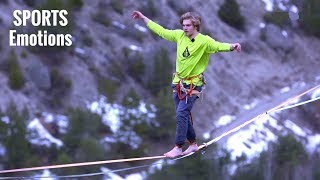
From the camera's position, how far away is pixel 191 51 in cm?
823

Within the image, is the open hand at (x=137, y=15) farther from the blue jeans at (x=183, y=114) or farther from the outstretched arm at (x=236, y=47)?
the outstretched arm at (x=236, y=47)

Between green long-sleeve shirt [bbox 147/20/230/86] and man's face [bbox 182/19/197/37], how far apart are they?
70 millimetres

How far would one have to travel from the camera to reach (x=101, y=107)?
1786 centimetres

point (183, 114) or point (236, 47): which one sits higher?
point (236, 47)

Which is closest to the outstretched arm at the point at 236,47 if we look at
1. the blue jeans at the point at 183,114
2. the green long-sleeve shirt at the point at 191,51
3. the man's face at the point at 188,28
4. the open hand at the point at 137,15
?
the green long-sleeve shirt at the point at 191,51

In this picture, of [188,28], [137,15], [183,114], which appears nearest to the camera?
[188,28]

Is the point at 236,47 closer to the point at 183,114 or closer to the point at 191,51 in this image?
the point at 191,51

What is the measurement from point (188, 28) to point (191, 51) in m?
0.22

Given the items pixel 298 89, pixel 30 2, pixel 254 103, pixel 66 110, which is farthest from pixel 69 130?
pixel 298 89

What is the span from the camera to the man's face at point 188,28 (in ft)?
26.7

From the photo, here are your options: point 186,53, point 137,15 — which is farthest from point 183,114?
point 137,15

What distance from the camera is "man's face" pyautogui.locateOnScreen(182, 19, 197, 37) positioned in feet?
26.7

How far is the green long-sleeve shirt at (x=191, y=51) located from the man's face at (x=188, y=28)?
2.7 inches

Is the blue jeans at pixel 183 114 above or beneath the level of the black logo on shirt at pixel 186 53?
beneath
